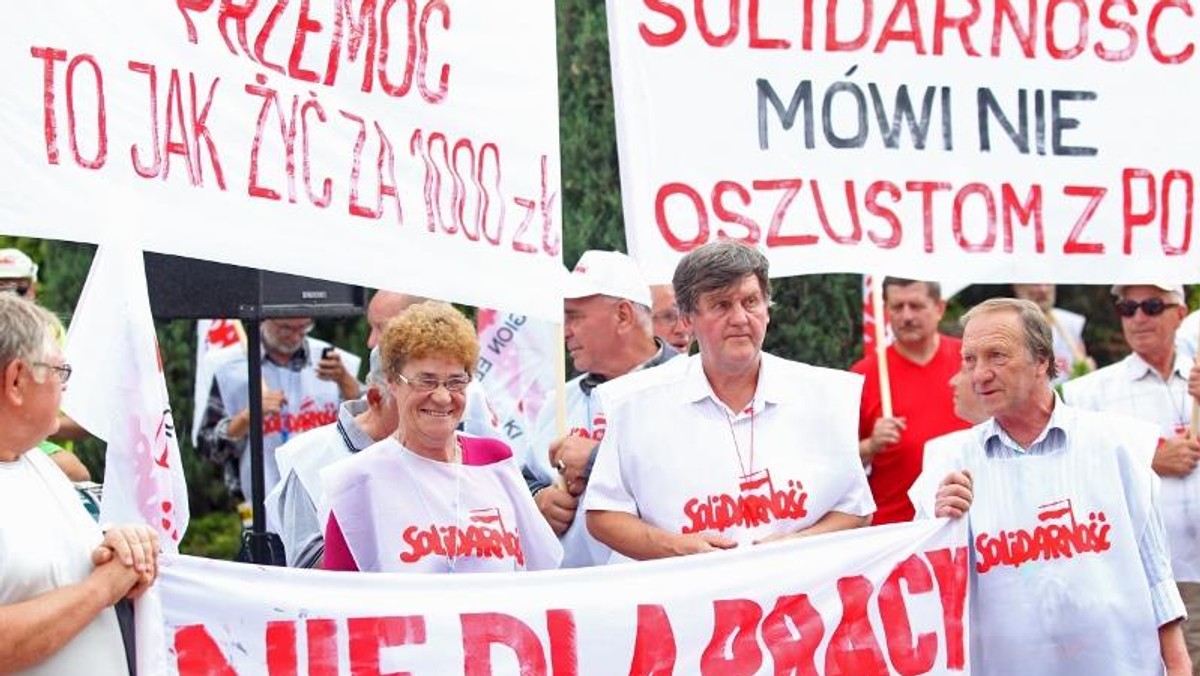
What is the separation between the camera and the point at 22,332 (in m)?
4.02

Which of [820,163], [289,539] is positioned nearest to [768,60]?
[820,163]

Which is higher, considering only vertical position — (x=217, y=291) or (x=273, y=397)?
(x=217, y=291)

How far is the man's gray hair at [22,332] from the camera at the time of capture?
399 cm

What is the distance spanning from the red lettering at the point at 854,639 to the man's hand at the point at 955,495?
0.27 meters

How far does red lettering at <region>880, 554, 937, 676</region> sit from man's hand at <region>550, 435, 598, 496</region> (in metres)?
1.00

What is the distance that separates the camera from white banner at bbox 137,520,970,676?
14.9 feet

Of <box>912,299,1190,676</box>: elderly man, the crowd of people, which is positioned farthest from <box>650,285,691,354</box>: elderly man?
<box>912,299,1190,676</box>: elderly man

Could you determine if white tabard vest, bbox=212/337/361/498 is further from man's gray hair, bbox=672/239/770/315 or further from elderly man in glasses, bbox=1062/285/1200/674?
man's gray hair, bbox=672/239/770/315

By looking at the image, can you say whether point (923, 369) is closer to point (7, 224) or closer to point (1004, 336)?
point (1004, 336)

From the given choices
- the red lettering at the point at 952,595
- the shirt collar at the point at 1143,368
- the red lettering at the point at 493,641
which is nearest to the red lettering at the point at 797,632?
the red lettering at the point at 952,595

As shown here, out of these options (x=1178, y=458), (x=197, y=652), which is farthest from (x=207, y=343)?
(x=197, y=652)

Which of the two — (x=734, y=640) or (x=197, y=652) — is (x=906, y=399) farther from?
(x=197, y=652)

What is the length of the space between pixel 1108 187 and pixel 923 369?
5.54 feet

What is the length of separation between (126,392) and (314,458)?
1.59 m
